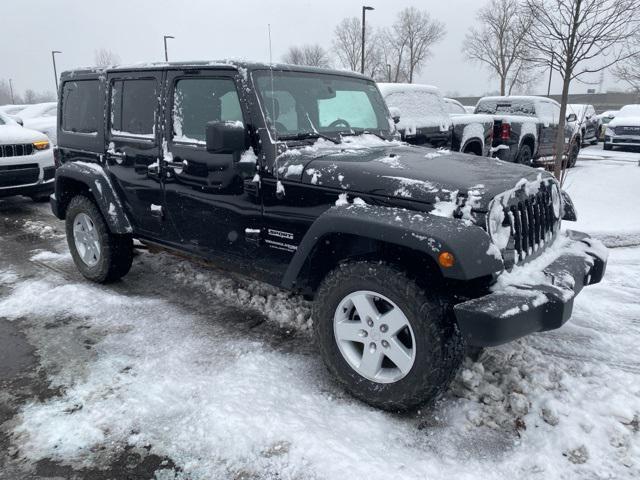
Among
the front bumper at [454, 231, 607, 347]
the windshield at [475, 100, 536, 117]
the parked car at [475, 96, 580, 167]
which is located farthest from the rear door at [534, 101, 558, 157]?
the front bumper at [454, 231, 607, 347]

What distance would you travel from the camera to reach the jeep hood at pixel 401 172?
2.64m

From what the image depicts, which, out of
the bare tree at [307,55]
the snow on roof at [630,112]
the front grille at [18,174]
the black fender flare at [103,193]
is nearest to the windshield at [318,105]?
the black fender flare at [103,193]

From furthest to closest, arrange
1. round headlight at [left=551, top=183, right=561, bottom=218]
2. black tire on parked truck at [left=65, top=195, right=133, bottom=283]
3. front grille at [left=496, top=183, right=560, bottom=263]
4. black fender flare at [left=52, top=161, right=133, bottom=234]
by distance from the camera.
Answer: black tire on parked truck at [left=65, top=195, right=133, bottom=283]
black fender flare at [left=52, top=161, right=133, bottom=234]
round headlight at [left=551, top=183, right=561, bottom=218]
front grille at [left=496, top=183, right=560, bottom=263]

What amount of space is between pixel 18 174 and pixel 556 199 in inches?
313

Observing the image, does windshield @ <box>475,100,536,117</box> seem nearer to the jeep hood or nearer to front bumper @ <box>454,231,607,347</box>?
the jeep hood

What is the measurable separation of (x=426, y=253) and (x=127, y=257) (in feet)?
10.7

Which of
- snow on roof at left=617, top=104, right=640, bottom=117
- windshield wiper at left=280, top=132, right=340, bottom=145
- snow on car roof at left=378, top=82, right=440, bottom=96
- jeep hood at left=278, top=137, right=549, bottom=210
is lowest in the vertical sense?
jeep hood at left=278, top=137, right=549, bottom=210

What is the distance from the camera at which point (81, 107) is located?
4820 mm

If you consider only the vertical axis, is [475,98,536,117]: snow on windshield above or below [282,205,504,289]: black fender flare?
above

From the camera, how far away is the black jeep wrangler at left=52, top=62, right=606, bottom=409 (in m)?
2.54

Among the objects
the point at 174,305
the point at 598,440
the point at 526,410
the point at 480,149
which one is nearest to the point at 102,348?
the point at 174,305

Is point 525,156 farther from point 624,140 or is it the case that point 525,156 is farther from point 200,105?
point 200,105

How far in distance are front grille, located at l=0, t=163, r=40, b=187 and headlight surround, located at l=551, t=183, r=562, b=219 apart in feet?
26.0

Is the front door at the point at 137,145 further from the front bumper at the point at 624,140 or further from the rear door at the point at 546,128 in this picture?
the front bumper at the point at 624,140
